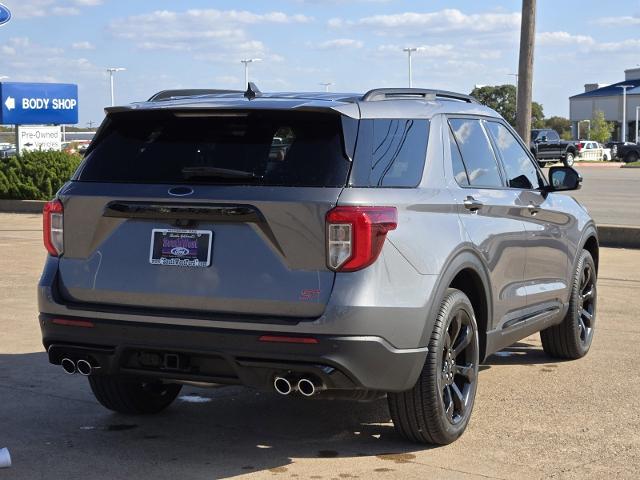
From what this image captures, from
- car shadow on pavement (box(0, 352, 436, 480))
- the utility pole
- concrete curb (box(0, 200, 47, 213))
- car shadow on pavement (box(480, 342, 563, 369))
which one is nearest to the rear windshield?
car shadow on pavement (box(0, 352, 436, 480))

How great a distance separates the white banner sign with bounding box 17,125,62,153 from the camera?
29.0 m

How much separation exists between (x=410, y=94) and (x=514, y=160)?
1367mm

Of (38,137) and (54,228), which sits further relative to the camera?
(38,137)

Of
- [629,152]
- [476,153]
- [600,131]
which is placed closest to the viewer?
[476,153]

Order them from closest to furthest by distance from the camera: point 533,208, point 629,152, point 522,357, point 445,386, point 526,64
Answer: point 445,386 < point 533,208 < point 522,357 < point 526,64 < point 629,152

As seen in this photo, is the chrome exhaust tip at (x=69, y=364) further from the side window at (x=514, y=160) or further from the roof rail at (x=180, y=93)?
the side window at (x=514, y=160)

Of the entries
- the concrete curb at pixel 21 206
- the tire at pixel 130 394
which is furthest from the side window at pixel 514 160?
the concrete curb at pixel 21 206

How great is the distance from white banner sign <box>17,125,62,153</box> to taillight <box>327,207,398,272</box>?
80.7 ft

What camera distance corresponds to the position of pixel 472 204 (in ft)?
20.4

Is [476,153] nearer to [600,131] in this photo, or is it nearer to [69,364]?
[69,364]

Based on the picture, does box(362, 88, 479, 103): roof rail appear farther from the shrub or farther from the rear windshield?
the shrub

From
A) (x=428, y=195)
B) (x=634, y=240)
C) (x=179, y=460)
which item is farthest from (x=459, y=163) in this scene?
(x=634, y=240)

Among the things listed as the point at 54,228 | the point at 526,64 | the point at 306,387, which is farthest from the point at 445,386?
the point at 526,64

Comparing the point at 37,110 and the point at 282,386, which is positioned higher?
the point at 37,110
